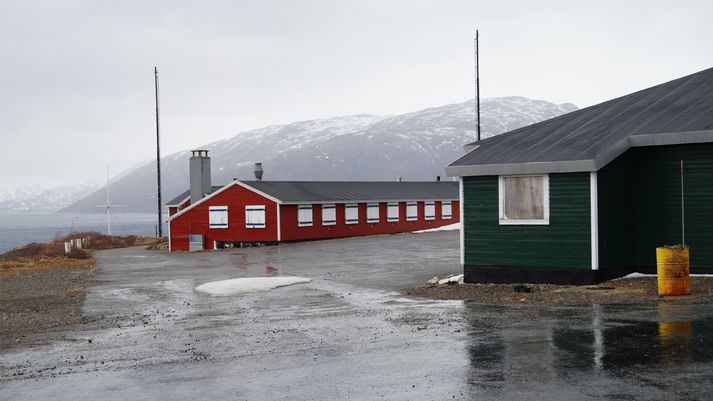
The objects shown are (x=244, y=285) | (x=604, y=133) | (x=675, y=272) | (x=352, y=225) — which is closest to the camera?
(x=675, y=272)

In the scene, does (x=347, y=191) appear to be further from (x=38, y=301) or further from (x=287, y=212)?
(x=38, y=301)

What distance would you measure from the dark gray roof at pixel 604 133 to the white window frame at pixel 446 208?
37.0 metres

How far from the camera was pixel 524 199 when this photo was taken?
20.1 metres

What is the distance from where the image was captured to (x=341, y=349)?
12.4 m

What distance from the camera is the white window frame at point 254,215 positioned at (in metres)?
48.6

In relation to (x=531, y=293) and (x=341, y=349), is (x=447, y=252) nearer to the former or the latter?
(x=531, y=293)

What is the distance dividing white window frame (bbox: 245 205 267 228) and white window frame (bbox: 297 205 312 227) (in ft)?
7.21

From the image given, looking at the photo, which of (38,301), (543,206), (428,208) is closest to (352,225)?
(428,208)

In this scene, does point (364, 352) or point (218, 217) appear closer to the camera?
point (364, 352)

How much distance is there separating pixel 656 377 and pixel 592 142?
37.7 feet

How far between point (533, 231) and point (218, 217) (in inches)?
1330

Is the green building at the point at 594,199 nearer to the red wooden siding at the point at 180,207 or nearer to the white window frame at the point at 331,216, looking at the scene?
the white window frame at the point at 331,216

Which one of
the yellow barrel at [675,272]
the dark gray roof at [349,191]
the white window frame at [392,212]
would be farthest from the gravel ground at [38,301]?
the white window frame at [392,212]

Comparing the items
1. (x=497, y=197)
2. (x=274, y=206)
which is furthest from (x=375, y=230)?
(x=497, y=197)
